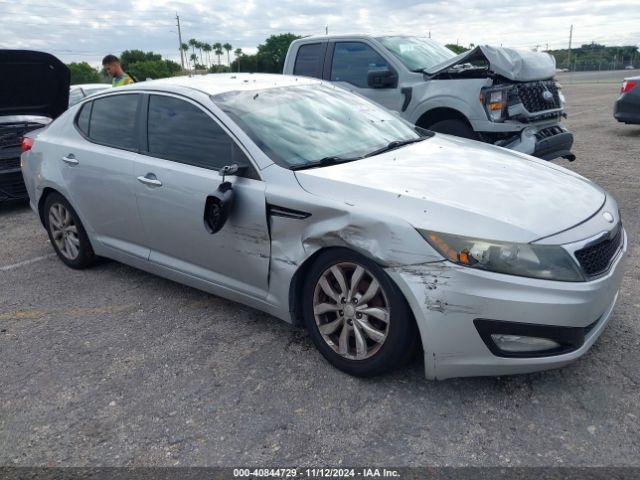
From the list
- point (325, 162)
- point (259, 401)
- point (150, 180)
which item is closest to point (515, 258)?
point (325, 162)

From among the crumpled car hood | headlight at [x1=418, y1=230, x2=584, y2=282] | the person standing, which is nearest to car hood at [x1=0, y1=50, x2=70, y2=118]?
the person standing

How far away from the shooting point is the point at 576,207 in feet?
9.55

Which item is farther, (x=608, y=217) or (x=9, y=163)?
(x=9, y=163)

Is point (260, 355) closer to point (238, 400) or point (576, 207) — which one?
point (238, 400)

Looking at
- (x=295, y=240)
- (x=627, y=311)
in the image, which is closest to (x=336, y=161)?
(x=295, y=240)

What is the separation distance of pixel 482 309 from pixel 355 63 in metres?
5.36

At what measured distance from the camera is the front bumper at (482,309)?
250cm

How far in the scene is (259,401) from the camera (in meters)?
2.92

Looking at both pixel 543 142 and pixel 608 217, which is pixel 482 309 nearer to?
pixel 608 217

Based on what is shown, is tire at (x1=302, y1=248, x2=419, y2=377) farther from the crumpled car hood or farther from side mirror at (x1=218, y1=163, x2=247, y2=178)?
the crumpled car hood

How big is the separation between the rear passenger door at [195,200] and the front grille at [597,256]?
5.30 feet

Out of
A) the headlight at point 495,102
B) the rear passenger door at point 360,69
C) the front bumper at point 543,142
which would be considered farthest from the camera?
the rear passenger door at point 360,69

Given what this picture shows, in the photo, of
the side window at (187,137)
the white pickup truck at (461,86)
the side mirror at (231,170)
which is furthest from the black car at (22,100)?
the side mirror at (231,170)

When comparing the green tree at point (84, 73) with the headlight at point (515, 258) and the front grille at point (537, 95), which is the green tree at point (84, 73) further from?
the headlight at point (515, 258)
